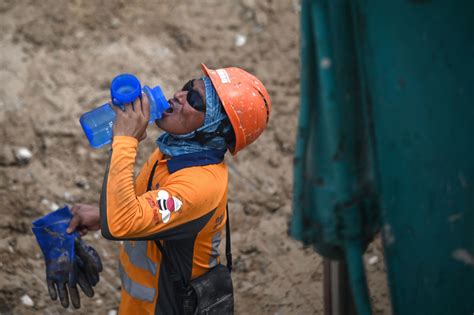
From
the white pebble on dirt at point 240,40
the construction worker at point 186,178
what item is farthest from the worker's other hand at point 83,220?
the white pebble on dirt at point 240,40

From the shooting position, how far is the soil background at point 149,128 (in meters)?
4.86

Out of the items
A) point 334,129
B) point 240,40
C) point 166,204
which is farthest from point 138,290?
point 240,40

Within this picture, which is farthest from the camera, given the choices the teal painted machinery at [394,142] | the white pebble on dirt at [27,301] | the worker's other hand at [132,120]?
the white pebble on dirt at [27,301]

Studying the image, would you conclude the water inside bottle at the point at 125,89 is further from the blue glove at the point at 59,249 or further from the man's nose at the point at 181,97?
the blue glove at the point at 59,249

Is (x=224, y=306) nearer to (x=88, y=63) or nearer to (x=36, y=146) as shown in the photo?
(x=36, y=146)

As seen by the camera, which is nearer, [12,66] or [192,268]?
[192,268]

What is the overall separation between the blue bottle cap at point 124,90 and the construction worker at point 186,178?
3 cm

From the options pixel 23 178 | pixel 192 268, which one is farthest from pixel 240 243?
pixel 192 268

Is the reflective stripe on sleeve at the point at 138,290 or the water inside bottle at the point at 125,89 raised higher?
the water inside bottle at the point at 125,89

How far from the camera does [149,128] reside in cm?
566

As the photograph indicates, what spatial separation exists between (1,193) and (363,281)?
3989 mm

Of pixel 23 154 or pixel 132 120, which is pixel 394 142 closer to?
pixel 132 120

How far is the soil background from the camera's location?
15.9 feet

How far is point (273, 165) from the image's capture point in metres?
5.62
